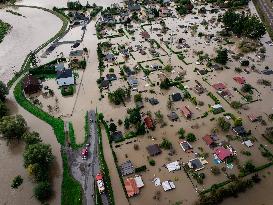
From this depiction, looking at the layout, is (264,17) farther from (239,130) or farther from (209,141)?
(209,141)

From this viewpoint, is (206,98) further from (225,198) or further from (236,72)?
(225,198)

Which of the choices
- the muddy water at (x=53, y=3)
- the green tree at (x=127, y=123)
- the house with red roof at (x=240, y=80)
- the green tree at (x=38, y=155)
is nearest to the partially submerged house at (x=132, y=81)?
the green tree at (x=127, y=123)

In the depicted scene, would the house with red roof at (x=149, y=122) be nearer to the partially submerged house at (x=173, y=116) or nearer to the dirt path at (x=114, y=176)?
the partially submerged house at (x=173, y=116)

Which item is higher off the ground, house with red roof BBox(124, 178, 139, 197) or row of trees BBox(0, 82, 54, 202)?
row of trees BBox(0, 82, 54, 202)

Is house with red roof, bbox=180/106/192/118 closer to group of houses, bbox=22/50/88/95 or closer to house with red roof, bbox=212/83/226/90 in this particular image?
house with red roof, bbox=212/83/226/90

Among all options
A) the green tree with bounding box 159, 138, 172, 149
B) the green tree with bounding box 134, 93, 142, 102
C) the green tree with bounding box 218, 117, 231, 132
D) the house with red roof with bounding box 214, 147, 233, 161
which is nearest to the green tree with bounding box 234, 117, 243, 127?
the green tree with bounding box 218, 117, 231, 132

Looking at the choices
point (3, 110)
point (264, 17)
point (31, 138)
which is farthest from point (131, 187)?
point (264, 17)

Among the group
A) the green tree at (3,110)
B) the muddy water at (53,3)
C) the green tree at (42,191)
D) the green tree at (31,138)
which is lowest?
the green tree at (42,191)
